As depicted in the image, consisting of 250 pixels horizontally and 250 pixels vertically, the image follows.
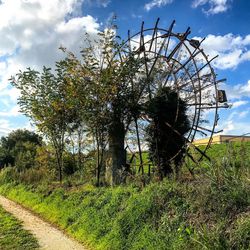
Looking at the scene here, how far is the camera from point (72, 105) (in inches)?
536

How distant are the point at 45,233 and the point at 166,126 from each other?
18.6 feet

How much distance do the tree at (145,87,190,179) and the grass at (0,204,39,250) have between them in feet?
16.2

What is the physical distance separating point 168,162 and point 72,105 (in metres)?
3.80

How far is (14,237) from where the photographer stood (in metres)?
9.39

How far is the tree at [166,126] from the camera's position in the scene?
13367 mm

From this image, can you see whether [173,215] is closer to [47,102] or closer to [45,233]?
[45,233]

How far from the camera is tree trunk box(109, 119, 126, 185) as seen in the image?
13703 mm

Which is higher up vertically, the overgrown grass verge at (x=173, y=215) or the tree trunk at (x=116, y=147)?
the tree trunk at (x=116, y=147)

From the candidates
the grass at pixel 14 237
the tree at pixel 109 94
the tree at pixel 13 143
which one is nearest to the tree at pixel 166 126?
the tree at pixel 109 94

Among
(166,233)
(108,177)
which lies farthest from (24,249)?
(108,177)

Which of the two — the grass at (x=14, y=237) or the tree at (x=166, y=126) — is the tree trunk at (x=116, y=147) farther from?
the grass at (x=14, y=237)

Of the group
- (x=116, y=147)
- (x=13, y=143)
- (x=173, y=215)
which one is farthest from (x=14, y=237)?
(x=13, y=143)

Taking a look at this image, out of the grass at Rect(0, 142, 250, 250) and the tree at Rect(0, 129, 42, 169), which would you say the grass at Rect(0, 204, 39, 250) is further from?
the tree at Rect(0, 129, 42, 169)

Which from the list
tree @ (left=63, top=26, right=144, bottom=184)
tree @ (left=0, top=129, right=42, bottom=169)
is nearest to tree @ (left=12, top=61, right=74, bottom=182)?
tree @ (left=63, top=26, right=144, bottom=184)
